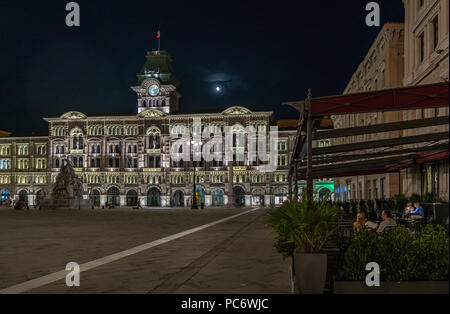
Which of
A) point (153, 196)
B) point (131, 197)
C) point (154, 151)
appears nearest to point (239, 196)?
point (153, 196)

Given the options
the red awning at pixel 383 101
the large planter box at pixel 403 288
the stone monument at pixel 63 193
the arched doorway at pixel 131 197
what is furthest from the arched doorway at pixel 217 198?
the large planter box at pixel 403 288

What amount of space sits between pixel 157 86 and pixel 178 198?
880 inches

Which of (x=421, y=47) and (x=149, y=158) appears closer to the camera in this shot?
(x=421, y=47)

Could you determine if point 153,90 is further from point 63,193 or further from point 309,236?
point 309,236

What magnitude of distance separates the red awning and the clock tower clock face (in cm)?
8278

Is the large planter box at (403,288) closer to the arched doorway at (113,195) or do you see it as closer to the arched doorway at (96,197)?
→ the arched doorway at (113,195)

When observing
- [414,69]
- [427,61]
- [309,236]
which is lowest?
[309,236]

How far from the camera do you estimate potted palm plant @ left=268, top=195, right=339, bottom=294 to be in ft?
21.7

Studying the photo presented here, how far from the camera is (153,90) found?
3620 inches

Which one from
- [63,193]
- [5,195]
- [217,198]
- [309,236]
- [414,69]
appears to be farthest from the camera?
[5,195]

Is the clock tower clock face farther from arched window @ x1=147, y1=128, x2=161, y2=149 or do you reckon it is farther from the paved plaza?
the paved plaza

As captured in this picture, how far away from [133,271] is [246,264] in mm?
2717

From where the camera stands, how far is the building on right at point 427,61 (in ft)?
70.5

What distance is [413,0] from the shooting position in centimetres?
2728
